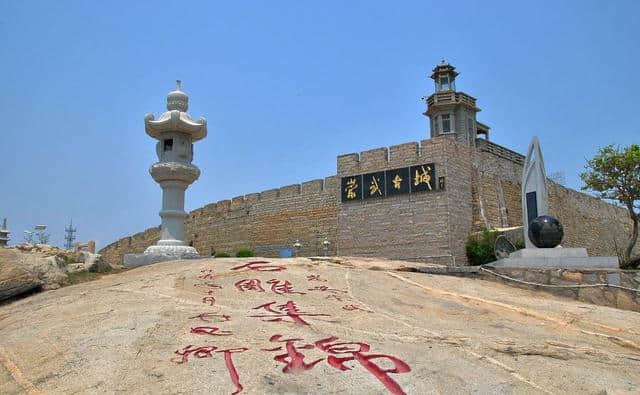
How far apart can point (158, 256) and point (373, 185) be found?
8.29 m

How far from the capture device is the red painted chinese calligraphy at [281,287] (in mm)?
5059

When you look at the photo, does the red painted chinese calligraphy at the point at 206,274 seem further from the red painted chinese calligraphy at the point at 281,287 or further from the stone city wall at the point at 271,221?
the stone city wall at the point at 271,221

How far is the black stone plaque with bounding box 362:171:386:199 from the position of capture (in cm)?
1505

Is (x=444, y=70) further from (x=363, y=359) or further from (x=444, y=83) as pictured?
(x=363, y=359)

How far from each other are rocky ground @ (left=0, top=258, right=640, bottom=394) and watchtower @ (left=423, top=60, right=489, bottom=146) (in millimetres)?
16962

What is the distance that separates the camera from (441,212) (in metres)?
13.9

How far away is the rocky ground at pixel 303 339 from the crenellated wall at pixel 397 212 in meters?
8.38

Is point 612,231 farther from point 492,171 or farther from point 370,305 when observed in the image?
point 370,305

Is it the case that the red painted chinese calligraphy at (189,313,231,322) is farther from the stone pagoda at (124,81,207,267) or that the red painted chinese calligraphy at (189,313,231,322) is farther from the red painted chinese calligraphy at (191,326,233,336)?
the stone pagoda at (124,81,207,267)

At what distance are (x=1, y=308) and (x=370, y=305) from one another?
392cm

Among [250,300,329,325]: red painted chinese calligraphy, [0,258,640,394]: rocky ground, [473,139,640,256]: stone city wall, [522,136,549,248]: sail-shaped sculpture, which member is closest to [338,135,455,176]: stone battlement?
[473,139,640,256]: stone city wall

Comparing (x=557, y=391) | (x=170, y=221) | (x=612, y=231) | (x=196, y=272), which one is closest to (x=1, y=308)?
(x=196, y=272)

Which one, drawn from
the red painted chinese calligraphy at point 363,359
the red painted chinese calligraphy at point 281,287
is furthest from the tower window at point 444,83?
the red painted chinese calligraphy at point 363,359

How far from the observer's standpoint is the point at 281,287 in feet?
17.2
